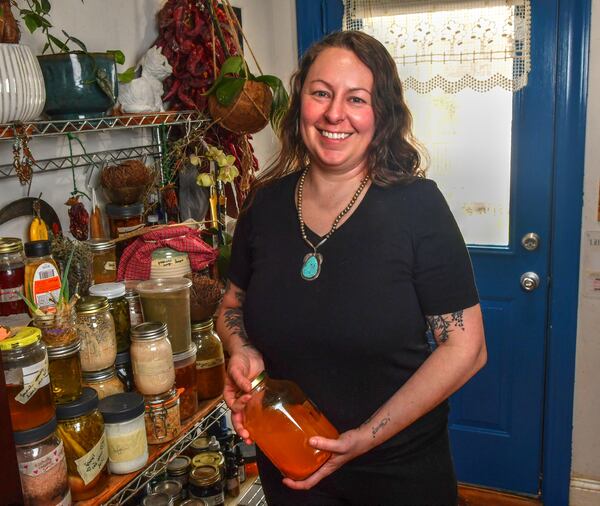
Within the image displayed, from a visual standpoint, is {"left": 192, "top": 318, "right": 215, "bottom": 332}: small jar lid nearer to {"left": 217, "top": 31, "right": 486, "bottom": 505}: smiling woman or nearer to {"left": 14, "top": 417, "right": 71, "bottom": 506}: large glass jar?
→ {"left": 217, "top": 31, "right": 486, "bottom": 505}: smiling woman

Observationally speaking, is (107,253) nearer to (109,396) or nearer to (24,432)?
(109,396)

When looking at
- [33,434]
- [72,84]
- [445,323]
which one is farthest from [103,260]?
[445,323]

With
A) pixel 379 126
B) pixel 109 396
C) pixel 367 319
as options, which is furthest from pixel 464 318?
pixel 109 396

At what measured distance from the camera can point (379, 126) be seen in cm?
134

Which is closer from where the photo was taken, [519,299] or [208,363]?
[208,363]

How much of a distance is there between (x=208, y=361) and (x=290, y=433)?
0.46 meters

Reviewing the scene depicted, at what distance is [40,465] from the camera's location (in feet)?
3.55

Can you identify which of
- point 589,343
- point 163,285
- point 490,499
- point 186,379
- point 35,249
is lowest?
point 490,499

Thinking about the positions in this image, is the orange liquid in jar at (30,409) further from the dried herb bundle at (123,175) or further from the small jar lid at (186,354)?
the dried herb bundle at (123,175)

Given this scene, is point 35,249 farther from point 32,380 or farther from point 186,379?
point 186,379

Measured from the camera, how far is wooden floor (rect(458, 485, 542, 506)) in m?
2.55

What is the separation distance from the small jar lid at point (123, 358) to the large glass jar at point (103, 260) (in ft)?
0.66

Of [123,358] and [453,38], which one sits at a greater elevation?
[453,38]

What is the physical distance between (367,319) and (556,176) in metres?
1.36
